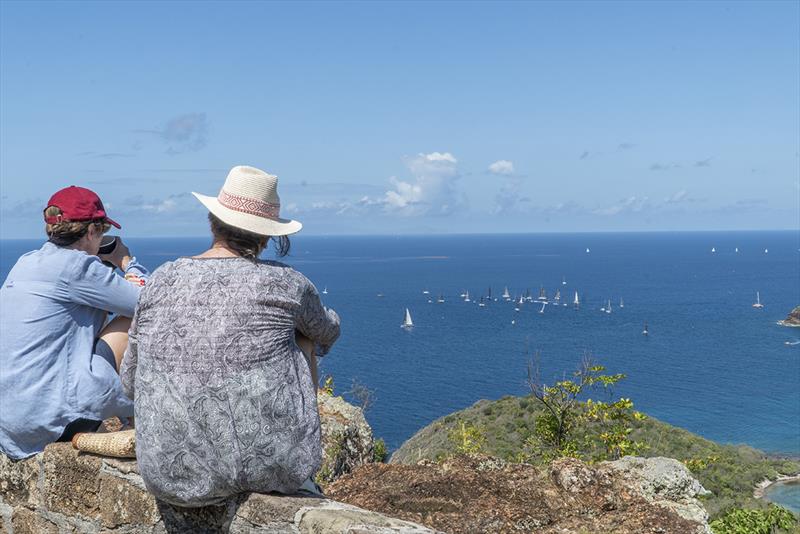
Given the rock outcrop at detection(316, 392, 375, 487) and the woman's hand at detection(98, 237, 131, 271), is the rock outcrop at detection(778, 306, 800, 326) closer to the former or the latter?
the rock outcrop at detection(316, 392, 375, 487)

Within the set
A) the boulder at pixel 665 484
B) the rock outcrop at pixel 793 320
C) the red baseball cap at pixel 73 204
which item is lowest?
the rock outcrop at pixel 793 320

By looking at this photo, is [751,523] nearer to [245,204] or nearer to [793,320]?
[245,204]

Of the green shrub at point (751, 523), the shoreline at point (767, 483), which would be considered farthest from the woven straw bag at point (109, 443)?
the shoreline at point (767, 483)

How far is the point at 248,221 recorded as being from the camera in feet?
9.66

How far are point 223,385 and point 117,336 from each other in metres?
1.12

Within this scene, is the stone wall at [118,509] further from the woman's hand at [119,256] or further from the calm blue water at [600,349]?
the calm blue water at [600,349]

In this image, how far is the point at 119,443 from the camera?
10.5 feet

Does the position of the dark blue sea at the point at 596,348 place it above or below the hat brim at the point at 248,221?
below

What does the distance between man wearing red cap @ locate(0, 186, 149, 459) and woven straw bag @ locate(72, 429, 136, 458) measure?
0.13 meters

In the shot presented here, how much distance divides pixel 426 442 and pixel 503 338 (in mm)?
54686

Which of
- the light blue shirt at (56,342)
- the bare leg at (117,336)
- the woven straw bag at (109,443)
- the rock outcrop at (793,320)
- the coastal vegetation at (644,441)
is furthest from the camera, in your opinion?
the rock outcrop at (793,320)

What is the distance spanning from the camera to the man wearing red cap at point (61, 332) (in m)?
3.34

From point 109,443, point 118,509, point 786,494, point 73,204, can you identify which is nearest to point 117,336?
point 109,443

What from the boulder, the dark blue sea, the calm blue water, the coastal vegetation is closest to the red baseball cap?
the boulder
